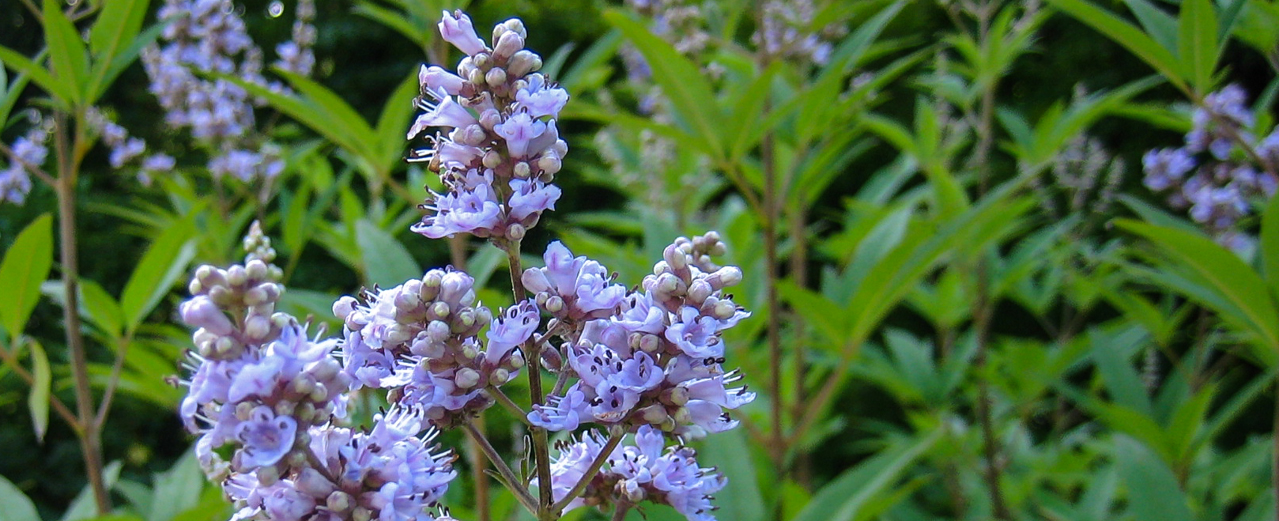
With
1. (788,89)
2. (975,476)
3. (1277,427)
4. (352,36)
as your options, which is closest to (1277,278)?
(1277,427)

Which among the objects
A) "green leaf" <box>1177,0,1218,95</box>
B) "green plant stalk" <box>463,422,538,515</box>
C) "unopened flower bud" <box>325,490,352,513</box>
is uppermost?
"green leaf" <box>1177,0,1218,95</box>

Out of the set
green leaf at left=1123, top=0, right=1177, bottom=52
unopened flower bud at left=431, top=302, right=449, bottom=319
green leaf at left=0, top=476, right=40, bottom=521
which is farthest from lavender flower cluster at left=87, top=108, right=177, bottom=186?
green leaf at left=1123, top=0, right=1177, bottom=52

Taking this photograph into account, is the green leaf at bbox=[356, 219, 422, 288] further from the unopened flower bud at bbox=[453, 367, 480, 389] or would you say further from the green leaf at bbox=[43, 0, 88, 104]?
the unopened flower bud at bbox=[453, 367, 480, 389]

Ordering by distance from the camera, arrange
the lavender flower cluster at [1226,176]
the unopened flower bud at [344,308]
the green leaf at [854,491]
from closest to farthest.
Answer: the unopened flower bud at [344,308] → the green leaf at [854,491] → the lavender flower cluster at [1226,176]

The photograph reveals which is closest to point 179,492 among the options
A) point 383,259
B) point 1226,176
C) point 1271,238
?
point 383,259

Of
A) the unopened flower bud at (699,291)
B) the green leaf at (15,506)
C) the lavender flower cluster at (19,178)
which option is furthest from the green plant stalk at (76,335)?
the unopened flower bud at (699,291)

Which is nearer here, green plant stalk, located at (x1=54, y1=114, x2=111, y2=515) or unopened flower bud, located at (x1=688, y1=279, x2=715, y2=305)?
unopened flower bud, located at (x1=688, y1=279, x2=715, y2=305)

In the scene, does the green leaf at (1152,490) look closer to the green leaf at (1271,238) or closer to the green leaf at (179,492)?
the green leaf at (1271,238)

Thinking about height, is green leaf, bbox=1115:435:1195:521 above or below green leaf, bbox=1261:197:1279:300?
below
